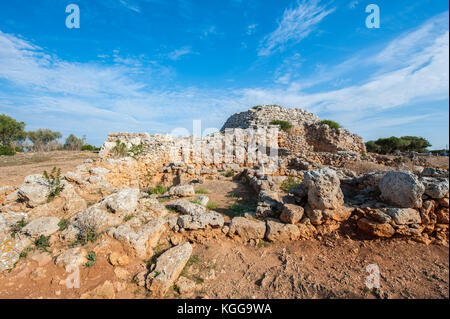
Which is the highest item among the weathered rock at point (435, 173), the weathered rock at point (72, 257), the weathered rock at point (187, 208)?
the weathered rock at point (435, 173)

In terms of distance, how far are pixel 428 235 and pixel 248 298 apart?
13.1 ft

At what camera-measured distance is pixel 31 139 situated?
32281 millimetres

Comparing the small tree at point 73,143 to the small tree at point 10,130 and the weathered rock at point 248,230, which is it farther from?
the weathered rock at point 248,230

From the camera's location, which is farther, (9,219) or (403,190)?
(9,219)

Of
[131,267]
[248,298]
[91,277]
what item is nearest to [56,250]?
[91,277]

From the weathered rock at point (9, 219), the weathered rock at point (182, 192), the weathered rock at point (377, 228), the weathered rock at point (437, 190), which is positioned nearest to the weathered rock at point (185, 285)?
the weathered rock at point (182, 192)

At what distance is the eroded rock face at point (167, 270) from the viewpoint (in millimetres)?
3225

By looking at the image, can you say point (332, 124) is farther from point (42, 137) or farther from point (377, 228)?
point (42, 137)

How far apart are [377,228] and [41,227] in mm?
7183

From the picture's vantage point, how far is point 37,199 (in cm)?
489

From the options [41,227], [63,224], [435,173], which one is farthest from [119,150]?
[435,173]

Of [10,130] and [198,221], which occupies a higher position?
[10,130]
